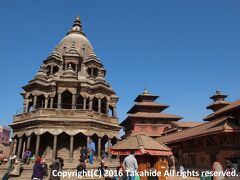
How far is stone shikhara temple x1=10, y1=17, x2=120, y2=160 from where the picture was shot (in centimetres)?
2769

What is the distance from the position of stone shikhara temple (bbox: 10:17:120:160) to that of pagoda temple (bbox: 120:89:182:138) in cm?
695

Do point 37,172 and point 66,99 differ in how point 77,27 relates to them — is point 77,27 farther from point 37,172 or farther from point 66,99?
point 37,172

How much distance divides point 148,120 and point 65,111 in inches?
709

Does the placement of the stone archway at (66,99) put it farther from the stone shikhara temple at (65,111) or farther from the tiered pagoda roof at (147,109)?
the tiered pagoda roof at (147,109)

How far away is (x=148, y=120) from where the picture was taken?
138 ft

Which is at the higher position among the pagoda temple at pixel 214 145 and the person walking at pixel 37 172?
the pagoda temple at pixel 214 145

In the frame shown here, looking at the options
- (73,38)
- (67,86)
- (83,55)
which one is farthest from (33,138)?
(73,38)

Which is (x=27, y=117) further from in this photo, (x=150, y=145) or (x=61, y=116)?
(x=150, y=145)

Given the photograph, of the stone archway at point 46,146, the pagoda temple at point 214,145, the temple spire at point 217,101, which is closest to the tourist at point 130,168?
the pagoda temple at point 214,145

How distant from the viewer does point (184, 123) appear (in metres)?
38.9

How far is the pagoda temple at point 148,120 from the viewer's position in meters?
41.1

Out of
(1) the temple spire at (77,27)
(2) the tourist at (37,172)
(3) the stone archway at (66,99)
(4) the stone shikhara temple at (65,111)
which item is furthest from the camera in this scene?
(1) the temple spire at (77,27)

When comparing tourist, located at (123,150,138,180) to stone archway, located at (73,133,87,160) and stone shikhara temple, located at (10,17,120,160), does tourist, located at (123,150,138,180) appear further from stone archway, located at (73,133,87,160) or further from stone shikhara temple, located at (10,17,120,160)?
A: stone archway, located at (73,133,87,160)

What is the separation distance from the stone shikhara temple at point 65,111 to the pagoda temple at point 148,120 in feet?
22.8
